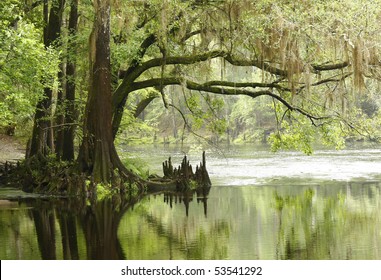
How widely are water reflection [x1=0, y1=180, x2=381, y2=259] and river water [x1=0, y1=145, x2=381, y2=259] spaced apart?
0.01m

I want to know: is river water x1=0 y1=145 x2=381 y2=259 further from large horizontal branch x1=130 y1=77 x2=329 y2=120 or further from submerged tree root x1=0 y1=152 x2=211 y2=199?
large horizontal branch x1=130 y1=77 x2=329 y2=120

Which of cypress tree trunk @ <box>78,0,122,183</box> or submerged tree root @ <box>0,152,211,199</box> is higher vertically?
cypress tree trunk @ <box>78,0,122,183</box>

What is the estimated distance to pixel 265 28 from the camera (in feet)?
52.5

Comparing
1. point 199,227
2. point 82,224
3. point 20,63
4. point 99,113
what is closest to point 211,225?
point 199,227

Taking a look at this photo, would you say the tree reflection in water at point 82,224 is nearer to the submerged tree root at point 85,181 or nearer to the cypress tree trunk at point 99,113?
the submerged tree root at point 85,181

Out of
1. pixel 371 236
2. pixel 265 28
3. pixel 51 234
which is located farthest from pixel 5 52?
pixel 371 236

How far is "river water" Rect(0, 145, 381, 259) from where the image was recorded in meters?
9.98

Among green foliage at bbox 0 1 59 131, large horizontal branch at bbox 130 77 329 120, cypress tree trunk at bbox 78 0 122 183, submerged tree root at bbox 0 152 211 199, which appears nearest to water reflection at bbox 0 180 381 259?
submerged tree root at bbox 0 152 211 199

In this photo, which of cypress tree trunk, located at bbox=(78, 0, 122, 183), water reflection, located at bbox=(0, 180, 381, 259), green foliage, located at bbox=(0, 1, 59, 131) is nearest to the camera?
water reflection, located at bbox=(0, 180, 381, 259)

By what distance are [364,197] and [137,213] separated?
6014 millimetres

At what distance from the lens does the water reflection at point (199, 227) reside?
9.96m

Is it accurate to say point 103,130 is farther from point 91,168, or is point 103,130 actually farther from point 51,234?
point 51,234

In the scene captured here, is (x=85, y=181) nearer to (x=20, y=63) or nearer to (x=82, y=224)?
(x=20, y=63)

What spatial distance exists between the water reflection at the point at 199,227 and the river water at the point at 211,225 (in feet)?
0.05
